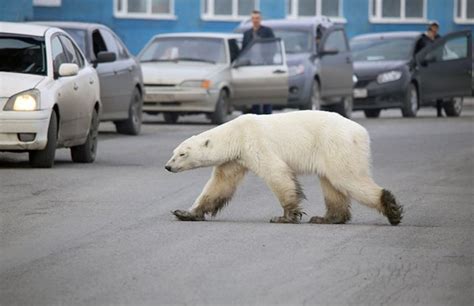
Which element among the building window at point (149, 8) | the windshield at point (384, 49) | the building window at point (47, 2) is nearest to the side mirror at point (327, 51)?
the windshield at point (384, 49)

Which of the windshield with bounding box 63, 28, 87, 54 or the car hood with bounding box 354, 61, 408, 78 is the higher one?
the windshield with bounding box 63, 28, 87, 54

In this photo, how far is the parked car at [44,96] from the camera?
52.9 feet

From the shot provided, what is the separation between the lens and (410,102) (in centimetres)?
3231

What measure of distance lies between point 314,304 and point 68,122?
9.81 meters

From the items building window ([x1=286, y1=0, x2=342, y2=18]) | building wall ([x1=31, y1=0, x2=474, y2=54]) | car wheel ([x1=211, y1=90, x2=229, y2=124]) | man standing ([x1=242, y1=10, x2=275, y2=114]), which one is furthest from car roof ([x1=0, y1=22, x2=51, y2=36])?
building window ([x1=286, y1=0, x2=342, y2=18])

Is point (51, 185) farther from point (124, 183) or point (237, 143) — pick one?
point (237, 143)

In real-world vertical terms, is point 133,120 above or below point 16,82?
below

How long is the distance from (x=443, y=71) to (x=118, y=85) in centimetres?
1156

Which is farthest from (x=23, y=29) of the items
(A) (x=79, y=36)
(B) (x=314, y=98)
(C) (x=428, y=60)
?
(C) (x=428, y=60)

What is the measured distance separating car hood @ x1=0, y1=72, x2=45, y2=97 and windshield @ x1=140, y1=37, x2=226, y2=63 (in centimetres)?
1137

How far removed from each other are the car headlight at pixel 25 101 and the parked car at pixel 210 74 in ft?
35.7

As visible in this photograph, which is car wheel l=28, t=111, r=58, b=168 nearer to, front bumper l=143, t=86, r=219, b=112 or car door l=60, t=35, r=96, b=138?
car door l=60, t=35, r=96, b=138

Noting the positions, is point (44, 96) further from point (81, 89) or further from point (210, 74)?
point (210, 74)

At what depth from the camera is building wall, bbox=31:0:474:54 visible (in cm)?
4400
